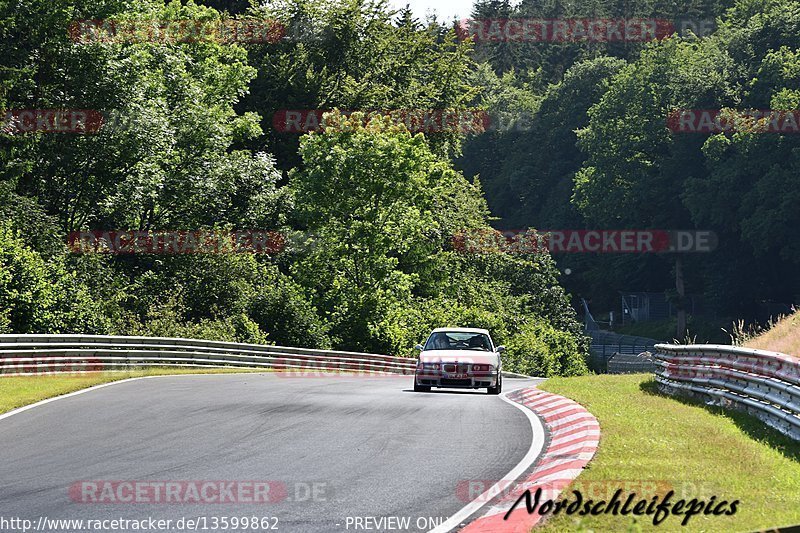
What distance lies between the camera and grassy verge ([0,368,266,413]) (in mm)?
19531

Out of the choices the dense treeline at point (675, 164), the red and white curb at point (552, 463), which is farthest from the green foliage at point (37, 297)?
the dense treeline at point (675, 164)

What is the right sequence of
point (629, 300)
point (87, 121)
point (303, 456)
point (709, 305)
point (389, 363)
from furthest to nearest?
point (629, 300) → point (709, 305) → point (389, 363) → point (87, 121) → point (303, 456)

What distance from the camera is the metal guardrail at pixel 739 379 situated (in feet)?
46.7

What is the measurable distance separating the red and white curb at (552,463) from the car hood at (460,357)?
123 inches

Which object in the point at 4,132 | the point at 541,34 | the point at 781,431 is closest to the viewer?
the point at 781,431

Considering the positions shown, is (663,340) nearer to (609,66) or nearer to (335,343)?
(609,66)

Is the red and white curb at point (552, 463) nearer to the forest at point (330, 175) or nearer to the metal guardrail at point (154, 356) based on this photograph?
the metal guardrail at point (154, 356)

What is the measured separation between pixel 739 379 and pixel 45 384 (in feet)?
45.1

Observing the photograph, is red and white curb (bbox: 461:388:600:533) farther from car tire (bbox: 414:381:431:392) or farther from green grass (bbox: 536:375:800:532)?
car tire (bbox: 414:381:431:392)

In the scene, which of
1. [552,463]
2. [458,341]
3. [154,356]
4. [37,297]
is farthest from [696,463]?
[37,297]

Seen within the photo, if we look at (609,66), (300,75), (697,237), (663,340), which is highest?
(609,66)

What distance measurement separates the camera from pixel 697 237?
3494 inches

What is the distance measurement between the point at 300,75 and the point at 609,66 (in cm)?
5816

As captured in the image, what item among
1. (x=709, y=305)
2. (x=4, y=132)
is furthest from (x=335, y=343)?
(x=709, y=305)
